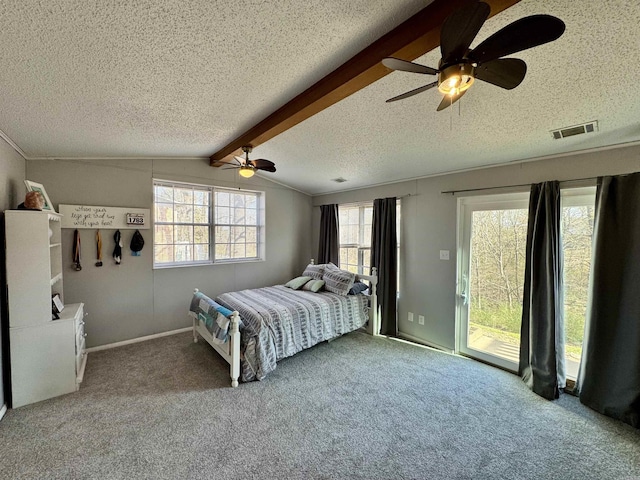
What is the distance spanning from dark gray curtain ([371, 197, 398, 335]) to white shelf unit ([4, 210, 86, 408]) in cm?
372

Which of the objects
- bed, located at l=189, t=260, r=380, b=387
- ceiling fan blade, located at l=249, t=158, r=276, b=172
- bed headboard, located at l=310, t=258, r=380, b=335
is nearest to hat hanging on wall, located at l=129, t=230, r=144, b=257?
bed, located at l=189, t=260, r=380, b=387

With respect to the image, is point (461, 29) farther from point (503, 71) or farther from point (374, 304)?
point (374, 304)

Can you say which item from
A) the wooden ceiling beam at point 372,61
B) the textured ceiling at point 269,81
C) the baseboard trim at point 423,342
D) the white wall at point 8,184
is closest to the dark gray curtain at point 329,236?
the baseboard trim at point 423,342

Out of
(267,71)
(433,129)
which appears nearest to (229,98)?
(267,71)

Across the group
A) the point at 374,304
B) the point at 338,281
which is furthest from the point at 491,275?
the point at 338,281

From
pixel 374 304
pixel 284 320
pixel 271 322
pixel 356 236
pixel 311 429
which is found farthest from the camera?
pixel 356 236

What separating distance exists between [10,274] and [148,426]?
179 centimetres

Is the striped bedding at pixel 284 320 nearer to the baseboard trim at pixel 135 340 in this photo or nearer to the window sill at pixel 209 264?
the window sill at pixel 209 264

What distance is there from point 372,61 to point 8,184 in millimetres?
3441

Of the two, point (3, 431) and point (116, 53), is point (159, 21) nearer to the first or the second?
point (116, 53)

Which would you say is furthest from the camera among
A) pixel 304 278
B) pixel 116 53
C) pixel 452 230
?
pixel 304 278

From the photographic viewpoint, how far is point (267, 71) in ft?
6.02

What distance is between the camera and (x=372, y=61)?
1.60 meters

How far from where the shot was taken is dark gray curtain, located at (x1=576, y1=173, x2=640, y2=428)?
85.1 inches
